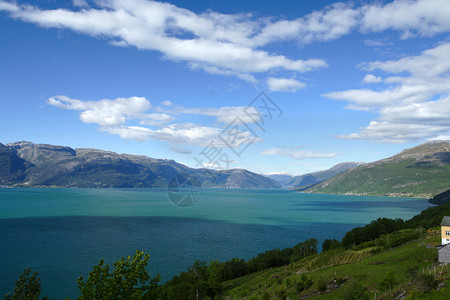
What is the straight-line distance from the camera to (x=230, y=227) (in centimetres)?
14438

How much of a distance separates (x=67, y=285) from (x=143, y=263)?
5088 centimetres

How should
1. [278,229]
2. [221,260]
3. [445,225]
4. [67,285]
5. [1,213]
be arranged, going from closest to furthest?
[445,225] → [67,285] → [221,260] → [278,229] → [1,213]

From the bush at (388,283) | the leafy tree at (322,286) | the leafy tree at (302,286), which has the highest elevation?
the bush at (388,283)

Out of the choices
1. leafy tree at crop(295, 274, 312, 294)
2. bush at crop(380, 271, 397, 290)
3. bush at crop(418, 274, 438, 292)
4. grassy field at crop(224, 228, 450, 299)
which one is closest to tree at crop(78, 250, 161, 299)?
grassy field at crop(224, 228, 450, 299)

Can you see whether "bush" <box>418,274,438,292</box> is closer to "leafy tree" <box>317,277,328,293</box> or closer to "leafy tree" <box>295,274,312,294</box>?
"leafy tree" <box>317,277,328,293</box>

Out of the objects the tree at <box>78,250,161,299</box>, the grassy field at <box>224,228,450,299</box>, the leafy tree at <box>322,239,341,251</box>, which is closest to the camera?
the tree at <box>78,250,161,299</box>

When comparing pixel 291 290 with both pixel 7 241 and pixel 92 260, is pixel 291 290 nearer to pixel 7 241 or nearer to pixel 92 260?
pixel 92 260

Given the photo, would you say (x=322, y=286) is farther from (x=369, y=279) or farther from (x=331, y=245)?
(x=331, y=245)

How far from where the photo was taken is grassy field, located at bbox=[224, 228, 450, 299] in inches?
1355

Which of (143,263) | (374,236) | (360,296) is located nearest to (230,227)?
(374,236)

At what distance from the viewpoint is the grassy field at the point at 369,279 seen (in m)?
34.4

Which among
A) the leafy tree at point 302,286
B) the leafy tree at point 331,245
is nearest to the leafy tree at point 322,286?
the leafy tree at point 302,286

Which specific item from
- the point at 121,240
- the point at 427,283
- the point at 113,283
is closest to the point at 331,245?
the point at 427,283

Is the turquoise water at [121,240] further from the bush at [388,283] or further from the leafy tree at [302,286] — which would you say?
the bush at [388,283]
